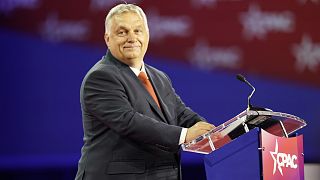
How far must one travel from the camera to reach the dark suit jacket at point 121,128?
2.26 metres

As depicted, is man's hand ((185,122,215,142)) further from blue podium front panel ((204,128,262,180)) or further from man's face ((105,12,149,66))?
man's face ((105,12,149,66))

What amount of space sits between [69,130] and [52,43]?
0.62 m

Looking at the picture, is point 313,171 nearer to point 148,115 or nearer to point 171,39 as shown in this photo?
point 171,39

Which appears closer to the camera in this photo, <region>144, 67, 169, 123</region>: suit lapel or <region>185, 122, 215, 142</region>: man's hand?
<region>185, 122, 215, 142</region>: man's hand

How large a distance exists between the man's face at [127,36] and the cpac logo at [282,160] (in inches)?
29.5

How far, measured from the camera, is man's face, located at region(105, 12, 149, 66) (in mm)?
2457

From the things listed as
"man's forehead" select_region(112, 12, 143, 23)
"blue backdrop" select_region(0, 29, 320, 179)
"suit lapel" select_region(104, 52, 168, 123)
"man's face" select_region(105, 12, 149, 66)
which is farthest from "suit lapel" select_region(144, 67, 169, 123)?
"blue backdrop" select_region(0, 29, 320, 179)

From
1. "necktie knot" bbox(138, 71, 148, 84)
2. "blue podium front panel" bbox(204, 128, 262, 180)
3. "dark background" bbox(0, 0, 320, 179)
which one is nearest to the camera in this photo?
"blue podium front panel" bbox(204, 128, 262, 180)

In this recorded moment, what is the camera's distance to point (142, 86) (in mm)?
2432

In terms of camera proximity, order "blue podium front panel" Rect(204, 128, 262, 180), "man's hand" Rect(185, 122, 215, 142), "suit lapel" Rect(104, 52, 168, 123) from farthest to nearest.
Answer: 1. "suit lapel" Rect(104, 52, 168, 123)
2. "man's hand" Rect(185, 122, 215, 142)
3. "blue podium front panel" Rect(204, 128, 262, 180)

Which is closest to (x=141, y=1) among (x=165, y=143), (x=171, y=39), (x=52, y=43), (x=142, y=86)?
(x=171, y=39)

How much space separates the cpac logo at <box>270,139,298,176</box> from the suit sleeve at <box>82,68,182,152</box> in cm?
39

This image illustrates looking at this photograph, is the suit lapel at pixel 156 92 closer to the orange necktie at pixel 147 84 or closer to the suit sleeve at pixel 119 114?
the orange necktie at pixel 147 84

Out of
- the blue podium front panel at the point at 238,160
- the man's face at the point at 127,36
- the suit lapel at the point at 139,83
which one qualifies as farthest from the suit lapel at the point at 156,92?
the blue podium front panel at the point at 238,160
